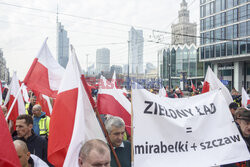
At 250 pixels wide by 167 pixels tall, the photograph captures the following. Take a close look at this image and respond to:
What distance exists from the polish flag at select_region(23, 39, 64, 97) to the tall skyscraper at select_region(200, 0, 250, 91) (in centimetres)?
3201

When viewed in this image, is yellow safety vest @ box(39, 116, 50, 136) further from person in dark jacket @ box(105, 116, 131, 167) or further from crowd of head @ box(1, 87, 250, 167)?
person in dark jacket @ box(105, 116, 131, 167)

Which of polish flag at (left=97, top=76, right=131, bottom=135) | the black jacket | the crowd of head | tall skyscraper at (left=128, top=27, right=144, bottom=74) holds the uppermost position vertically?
tall skyscraper at (left=128, top=27, right=144, bottom=74)

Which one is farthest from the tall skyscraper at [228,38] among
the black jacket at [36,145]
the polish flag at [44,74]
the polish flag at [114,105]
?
the black jacket at [36,145]

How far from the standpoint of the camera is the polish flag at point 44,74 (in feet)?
11.9

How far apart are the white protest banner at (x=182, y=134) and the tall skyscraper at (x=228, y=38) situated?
1266 inches

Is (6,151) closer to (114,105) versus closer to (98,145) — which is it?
(98,145)

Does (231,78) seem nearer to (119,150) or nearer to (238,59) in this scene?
(238,59)

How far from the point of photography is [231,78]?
135 feet

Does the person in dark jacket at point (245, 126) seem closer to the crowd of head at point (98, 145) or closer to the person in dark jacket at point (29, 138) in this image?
the crowd of head at point (98, 145)

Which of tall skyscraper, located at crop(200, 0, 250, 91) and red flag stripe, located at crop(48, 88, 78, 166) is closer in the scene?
red flag stripe, located at crop(48, 88, 78, 166)

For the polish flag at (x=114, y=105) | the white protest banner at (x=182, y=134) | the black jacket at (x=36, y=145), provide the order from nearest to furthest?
the white protest banner at (x=182, y=134), the black jacket at (x=36, y=145), the polish flag at (x=114, y=105)

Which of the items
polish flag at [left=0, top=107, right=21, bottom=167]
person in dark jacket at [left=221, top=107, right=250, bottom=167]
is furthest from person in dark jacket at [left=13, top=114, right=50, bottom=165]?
person in dark jacket at [left=221, top=107, right=250, bottom=167]

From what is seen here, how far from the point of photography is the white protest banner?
2.77 meters

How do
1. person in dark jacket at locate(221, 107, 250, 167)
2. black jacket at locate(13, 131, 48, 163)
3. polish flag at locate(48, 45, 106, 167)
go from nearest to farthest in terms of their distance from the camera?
polish flag at locate(48, 45, 106, 167) → person in dark jacket at locate(221, 107, 250, 167) → black jacket at locate(13, 131, 48, 163)
